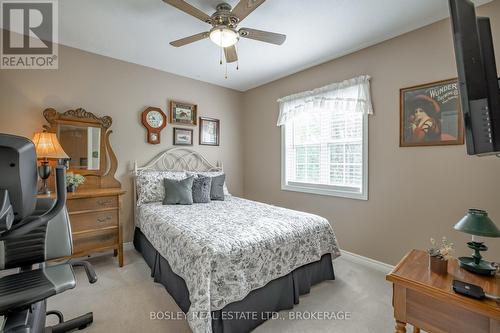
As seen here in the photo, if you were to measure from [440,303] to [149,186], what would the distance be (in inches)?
120

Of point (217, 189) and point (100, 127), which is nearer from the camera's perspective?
point (100, 127)

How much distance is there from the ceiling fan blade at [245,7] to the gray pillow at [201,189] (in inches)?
80.4

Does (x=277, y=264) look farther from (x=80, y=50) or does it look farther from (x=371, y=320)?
(x=80, y=50)

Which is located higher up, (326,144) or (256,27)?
(256,27)

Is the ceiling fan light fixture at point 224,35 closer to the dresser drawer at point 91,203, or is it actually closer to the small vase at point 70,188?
the dresser drawer at point 91,203

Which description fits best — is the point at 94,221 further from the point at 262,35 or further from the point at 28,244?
the point at 262,35

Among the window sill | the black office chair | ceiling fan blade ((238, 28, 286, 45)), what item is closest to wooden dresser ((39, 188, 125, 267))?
the black office chair

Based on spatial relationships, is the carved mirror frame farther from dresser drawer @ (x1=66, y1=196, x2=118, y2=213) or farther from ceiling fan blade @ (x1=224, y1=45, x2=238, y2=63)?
ceiling fan blade @ (x1=224, y1=45, x2=238, y2=63)

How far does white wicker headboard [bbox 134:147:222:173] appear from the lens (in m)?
3.43

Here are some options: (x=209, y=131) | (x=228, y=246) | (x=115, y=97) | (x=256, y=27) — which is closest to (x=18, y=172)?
(x=228, y=246)

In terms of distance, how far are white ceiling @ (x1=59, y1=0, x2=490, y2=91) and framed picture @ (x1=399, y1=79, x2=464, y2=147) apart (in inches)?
26.1

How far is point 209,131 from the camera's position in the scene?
4023 millimetres

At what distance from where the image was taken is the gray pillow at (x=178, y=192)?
2.92 metres

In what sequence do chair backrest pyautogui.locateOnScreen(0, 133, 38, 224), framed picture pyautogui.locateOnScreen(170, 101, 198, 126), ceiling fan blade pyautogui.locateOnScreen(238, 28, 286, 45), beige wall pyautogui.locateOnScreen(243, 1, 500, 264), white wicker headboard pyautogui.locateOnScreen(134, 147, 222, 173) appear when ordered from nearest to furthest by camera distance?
chair backrest pyautogui.locateOnScreen(0, 133, 38, 224) < ceiling fan blade pyautogui.locateOnScreen(238, 28, 286, 45) < beige wall pyautogui.locateOnScreen(243, 1, 500, 264) < white wicker headboard pyautogui.locateOnScreen(134, 147, 222, 173) < framed picture pyautogui.locateOnScreen(170, 101, 198, 126)
